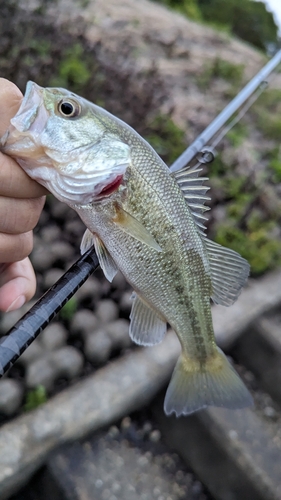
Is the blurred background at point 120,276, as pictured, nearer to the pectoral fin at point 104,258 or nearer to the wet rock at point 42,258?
the wet rock at point 42,258

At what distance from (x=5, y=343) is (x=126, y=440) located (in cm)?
169

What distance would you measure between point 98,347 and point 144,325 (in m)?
0.93

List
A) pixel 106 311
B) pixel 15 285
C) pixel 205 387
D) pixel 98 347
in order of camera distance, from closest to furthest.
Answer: pixel 15 285 → pixel 205 387 → pixel 98 347 → pixel 106 311

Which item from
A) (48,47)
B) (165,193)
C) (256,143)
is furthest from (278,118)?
(165,193)

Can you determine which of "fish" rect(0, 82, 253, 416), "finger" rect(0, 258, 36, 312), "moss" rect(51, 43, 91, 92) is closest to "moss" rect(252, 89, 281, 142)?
"moss" rect(51, 43, 91, 92)

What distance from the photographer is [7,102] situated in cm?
112

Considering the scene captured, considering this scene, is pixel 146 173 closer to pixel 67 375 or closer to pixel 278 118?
pixel 67 375

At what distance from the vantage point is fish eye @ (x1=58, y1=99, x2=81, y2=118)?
48.3 inches

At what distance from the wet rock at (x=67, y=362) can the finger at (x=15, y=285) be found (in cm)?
83

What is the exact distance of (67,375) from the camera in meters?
2.25

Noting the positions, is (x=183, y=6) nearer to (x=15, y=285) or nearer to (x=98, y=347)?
(x=98, y=347)

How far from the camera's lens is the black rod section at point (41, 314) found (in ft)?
3.38

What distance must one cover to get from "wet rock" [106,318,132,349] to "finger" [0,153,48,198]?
1.47 meters

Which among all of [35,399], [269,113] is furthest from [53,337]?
[269,113]
